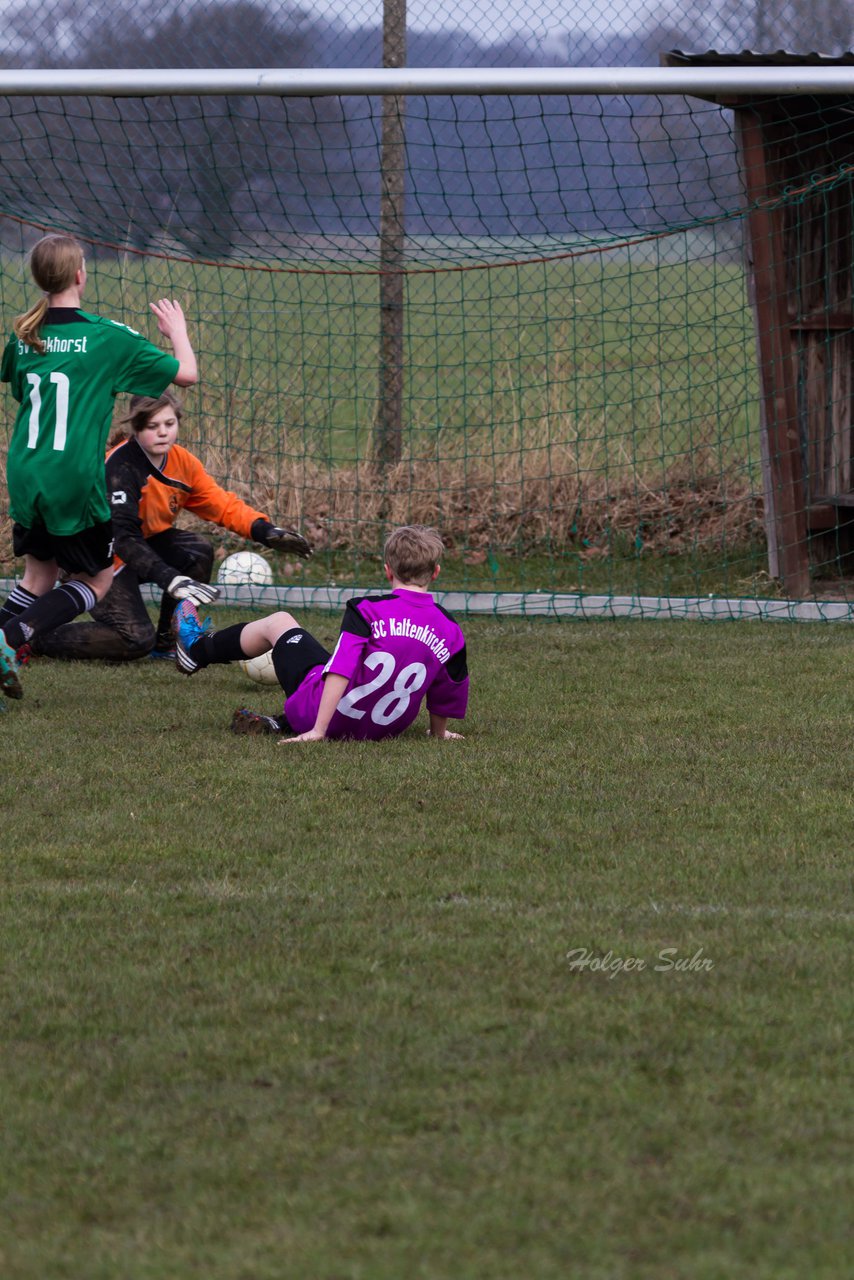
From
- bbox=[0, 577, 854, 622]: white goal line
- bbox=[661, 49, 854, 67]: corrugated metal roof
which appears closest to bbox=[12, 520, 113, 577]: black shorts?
bbox=[0, 577, 854, 622]: white goal line

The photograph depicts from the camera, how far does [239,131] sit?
9750mm

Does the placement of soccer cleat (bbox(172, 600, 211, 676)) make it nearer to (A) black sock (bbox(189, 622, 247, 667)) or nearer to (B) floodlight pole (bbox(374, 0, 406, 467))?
(A) black sock (bbox(189, 622, 247, 667))

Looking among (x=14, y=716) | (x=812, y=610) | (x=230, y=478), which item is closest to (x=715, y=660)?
(x=812, y=610)

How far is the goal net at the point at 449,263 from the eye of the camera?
8.19m

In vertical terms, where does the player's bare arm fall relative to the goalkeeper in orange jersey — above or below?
above

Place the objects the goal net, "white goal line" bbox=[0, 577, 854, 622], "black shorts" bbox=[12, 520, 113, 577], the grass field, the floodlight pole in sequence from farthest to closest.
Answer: the floodlight pole < the goal net < "white goal line" bbox=[0, 577, 854, 622] < "black shorts" bbox=[12, 520, 113, 577] < the grass field

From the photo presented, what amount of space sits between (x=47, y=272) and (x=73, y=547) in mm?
956

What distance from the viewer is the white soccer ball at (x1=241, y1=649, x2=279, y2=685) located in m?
6.00

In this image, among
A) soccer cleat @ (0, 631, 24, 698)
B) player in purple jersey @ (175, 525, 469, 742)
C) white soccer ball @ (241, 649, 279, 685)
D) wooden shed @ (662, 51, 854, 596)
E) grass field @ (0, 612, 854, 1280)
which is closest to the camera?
grass field @ (0, 612, 854, 1280)

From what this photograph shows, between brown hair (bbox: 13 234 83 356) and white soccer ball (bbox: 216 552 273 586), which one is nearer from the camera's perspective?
brown hair (bbox: 13 234 83 356)

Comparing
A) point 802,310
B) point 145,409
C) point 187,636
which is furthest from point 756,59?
point 187,636

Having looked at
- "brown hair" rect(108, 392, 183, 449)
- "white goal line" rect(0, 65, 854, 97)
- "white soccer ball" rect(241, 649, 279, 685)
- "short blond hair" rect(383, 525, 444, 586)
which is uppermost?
"white goal line" rect(0, 65, 854, 97)

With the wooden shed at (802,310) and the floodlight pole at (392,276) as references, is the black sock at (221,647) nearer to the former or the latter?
the wooden shed at (802,310)

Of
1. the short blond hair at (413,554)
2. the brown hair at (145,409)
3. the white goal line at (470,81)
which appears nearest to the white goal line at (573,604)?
the brown hair at (145,409)
